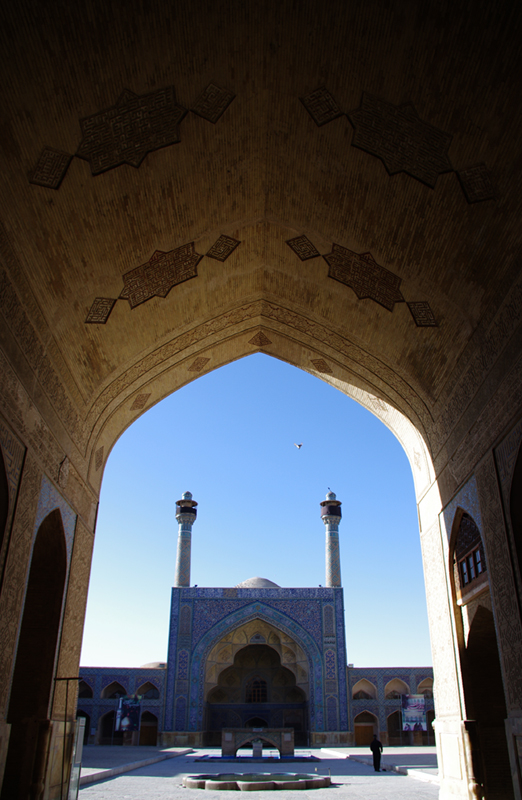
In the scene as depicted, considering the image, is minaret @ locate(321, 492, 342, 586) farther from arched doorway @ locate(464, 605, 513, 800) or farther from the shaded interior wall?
the shaded interior wall

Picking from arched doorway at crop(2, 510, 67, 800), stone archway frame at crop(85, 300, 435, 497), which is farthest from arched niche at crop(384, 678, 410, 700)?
arched doorway at crop(2, 510, 67, 800)

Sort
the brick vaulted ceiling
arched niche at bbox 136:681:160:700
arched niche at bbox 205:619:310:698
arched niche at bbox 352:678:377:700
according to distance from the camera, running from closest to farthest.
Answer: the brick vaulted ceiling
arched niche at bbox 205:619:310:698
arched niche at bbox 136:681:160:700
arched niche at bbox 352:678:377:700

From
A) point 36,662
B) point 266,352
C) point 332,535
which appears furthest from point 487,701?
point 332,535

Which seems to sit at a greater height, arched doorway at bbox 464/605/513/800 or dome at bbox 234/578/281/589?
dome at bbox 234/578/281/589

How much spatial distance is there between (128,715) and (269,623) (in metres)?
4.38

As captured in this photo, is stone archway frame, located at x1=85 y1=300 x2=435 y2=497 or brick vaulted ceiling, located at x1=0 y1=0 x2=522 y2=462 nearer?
brick vaulted ceiling, located at x1=0 y1=0 x2=522 y2=462

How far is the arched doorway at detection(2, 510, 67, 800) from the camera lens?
470 centimetres

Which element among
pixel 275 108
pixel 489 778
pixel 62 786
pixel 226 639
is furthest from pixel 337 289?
pixel 226 639

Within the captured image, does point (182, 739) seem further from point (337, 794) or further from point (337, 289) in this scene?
point (337, 289)

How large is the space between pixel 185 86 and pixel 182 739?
1625 cm

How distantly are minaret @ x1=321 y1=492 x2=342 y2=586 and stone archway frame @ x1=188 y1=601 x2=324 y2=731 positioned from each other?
5.85ft

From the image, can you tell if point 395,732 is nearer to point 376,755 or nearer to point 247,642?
point 247,642

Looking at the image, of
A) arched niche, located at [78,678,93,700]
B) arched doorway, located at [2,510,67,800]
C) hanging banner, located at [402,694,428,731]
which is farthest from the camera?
arched niche, located at [78,678,93,700]

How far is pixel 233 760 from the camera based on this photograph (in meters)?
11.2
